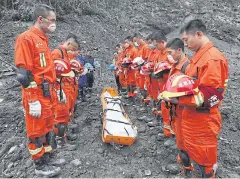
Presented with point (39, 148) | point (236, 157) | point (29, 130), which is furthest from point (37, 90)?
point (236, 157)

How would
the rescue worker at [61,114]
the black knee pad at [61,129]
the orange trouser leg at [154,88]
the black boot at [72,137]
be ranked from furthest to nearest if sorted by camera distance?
1. the orange trouser leg at [154,88]
2. the black boot at [72,137]
3. the black knee pad at [61,129]
4. the rescue worker at [61,114]

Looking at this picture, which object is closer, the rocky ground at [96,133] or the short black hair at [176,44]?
the rocky ground at [96,133]

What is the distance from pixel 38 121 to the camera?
149 inches

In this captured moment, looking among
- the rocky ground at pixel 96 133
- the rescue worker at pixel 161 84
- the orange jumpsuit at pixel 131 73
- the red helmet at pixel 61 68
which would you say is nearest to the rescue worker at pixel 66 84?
the rocky ground at pixel 96 133

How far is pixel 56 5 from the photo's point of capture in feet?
50.8

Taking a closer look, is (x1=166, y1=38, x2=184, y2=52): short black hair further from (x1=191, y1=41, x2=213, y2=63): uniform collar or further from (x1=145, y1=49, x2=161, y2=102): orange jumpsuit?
(x1=145, y1=49, x2=161, y2=102): orange jumpsuit

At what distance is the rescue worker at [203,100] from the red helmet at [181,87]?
7 centimetres

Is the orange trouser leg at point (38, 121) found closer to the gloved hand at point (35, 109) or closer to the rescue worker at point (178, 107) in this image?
the gloved hand at point (35, 109)

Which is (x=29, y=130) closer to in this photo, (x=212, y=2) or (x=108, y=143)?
(x=108, y=143)

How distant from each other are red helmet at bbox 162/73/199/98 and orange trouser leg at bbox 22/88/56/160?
5.36ft

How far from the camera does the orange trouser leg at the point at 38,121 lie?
3742 millimetres

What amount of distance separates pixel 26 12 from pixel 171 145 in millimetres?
10960

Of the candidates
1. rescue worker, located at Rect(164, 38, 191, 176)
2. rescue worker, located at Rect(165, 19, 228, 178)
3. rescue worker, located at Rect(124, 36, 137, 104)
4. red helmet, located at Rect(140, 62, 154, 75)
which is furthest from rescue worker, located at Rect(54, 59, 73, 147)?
rescue worker, located at Rect(124, 36, 137, 104)

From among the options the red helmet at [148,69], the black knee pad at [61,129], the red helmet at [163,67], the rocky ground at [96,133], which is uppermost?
the red helmet at [163,67]
